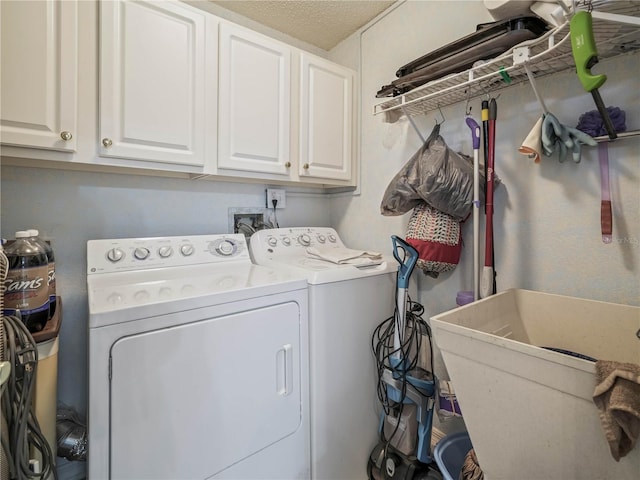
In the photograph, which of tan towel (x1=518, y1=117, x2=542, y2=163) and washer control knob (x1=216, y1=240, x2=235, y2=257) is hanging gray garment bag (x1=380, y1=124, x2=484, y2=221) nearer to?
tan towel (x1=518, y1=117, x2=542, y2=163)

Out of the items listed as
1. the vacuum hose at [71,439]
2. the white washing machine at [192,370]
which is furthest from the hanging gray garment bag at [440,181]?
the vacuum hose at [71,439]

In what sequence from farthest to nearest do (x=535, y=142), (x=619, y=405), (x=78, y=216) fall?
1. (x=78, y=216)
2. (x=535, y=142)
3. (x=619, y=405)

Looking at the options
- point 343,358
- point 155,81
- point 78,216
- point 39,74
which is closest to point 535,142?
point 343,358

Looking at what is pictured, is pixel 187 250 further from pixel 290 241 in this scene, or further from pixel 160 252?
pixel 290 241

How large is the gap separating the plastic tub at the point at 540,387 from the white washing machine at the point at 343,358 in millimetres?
493

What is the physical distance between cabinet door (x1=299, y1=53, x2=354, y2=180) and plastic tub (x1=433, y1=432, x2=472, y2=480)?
1529 millimetres

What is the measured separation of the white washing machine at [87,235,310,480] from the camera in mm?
857

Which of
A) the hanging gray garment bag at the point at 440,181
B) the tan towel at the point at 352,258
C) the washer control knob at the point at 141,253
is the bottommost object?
the tan towel at the point at 352,258

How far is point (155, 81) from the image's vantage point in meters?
1.31

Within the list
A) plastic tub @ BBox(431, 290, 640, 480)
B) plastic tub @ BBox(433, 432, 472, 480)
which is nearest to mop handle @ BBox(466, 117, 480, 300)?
plastic tub @ BBox(431, 290, 640, 480)

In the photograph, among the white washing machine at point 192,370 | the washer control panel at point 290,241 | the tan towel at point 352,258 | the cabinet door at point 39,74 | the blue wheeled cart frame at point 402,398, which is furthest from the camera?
the washer control panel at point 290,241

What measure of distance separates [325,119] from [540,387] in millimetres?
1724

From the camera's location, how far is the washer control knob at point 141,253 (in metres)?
1.38

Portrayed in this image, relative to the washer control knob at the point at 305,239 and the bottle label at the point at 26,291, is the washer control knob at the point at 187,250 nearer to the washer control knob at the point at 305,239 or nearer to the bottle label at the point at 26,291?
the bottle label at the point at 26,291
